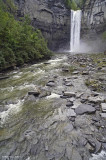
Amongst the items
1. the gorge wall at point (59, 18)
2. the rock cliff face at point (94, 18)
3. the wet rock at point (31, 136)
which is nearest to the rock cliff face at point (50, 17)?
the gorge wall at point (59, 18)

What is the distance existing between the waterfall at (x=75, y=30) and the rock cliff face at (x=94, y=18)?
73.9 inches

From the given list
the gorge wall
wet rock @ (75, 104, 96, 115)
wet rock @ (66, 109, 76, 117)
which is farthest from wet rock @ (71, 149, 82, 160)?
the gorge wall

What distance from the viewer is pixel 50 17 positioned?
3178 cm

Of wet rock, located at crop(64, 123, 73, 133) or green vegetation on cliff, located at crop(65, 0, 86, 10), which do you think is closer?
wet rock, located at crop(64, 123, 73, 133)

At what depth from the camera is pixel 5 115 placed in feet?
10.6

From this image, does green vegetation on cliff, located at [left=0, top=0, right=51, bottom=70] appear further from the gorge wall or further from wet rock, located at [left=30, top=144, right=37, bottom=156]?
the gorge wall

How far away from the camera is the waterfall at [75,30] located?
33500 millimetres

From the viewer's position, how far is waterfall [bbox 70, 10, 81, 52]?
3350cm

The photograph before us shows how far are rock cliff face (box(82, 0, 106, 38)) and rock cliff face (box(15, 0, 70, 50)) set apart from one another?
593 cm

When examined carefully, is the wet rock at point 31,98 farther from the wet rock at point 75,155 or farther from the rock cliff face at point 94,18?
the rock cliff face at point 94,18

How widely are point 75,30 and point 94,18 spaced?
21.5 ft

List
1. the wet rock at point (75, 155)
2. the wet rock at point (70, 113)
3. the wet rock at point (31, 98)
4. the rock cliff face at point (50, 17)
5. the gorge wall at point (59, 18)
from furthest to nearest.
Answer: the gorge wall at point (59, 18)
the rock cliff face at point (50, 17)
the wet rock at point (31, 98)
the wet rock at point (70, 113)
the wet rock at point (75, 155)

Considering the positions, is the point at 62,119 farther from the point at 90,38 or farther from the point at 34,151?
the point at 90,38

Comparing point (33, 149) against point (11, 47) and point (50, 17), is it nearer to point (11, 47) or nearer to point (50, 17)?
point (11, 47)
